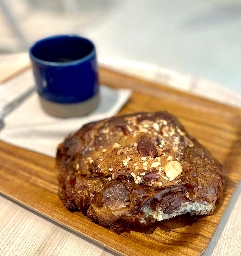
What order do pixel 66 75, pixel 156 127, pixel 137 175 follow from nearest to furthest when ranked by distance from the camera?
pixel 137 175
pixel 156 127
pixel 66 75

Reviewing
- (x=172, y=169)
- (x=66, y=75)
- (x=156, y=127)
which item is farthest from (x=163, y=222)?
(x=66, y=75)

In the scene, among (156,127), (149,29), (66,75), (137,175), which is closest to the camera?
(137,175)

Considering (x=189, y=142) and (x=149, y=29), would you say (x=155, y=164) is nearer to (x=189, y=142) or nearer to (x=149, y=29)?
(x=189, y=142)

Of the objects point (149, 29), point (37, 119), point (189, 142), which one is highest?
point (189, 142)

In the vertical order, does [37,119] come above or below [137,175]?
below

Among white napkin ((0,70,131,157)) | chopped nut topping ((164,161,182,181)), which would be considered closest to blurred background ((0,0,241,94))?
white napkin ((0,70,131,157))

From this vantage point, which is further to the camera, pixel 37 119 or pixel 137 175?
pixel 37 119

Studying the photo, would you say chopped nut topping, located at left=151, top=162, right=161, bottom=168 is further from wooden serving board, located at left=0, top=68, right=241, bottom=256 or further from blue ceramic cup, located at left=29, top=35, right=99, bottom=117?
blue ceramic cup, located at left=29, top=35, right=99, bottom=117

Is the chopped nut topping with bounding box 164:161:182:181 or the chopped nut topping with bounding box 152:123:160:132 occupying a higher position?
the chopped nut topping with bounding box 164:161:182:181
